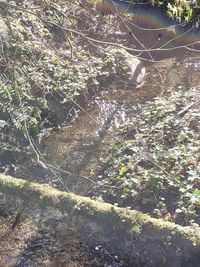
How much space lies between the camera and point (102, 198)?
5.67 m

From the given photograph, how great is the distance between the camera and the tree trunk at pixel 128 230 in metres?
4.53

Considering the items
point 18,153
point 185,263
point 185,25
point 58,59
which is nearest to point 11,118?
point 18,153

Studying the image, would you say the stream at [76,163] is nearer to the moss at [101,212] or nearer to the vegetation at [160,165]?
the moss at [101,212]

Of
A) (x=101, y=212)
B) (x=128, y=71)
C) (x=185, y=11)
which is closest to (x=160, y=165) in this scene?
(x=101, y=212)

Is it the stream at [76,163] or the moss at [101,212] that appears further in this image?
the stream at [76,163]

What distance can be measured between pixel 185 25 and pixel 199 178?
5.88 metres

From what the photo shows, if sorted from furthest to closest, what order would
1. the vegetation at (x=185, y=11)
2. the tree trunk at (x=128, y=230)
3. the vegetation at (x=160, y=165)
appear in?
the vegetation at (x=185, y=11)
the vegetation at (x=160, y=165)
the tree trunk at (x=128, y=230)

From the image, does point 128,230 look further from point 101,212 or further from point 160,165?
point 160,165

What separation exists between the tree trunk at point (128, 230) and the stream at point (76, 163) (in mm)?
144

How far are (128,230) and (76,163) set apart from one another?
1880 millimetres

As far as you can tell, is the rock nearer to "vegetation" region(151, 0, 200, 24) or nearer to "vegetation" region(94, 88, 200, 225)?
"vegetation" region(94, 88, 200, 225)

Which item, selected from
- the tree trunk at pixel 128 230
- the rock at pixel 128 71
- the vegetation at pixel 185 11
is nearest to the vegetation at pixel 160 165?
the tree trunk at pixel 128 230

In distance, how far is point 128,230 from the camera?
4.71m

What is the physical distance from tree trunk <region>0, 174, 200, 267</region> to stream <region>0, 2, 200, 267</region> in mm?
144
